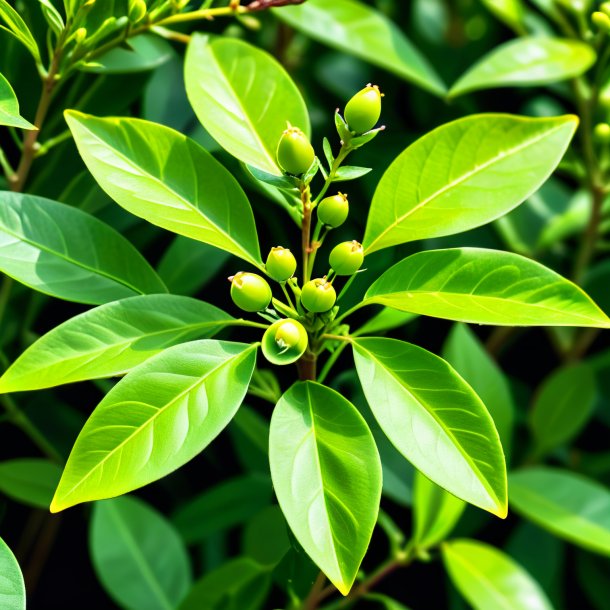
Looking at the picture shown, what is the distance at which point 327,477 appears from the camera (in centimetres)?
54

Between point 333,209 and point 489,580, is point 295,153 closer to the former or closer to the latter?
point 333,209

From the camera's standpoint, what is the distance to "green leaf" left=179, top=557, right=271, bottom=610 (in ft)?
2.60

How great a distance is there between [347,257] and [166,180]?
15 centimetres

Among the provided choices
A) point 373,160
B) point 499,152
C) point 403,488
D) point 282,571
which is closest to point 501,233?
point 373,160

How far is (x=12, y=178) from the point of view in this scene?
0.73 m

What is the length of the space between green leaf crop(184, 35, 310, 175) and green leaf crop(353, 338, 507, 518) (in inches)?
7.2

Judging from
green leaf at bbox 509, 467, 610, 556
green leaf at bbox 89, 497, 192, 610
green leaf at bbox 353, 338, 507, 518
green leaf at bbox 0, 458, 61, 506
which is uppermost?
green leaf at bbox 353, 338, 507, 518

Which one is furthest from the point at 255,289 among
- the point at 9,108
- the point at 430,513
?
the point at 430,513

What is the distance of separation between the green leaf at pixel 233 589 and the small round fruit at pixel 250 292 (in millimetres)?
334

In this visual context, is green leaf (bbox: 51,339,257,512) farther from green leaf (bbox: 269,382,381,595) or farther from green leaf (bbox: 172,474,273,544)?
green leaf (bbox: 172,474,273,544)

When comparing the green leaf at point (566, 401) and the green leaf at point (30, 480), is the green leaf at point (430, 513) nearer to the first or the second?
the green leaf at point (566, 401)

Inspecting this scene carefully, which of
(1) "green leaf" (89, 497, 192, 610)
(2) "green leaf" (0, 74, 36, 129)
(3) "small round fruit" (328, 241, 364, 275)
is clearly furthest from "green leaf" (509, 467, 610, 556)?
(2) "green leaf" (0, 74, 36, 129)

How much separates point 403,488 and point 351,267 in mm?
489

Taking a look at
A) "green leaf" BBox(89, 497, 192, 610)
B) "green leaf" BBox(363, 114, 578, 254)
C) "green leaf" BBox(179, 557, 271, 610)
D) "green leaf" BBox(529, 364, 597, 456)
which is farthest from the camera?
"green leaf" BBox(529, 364, 597, 456)
